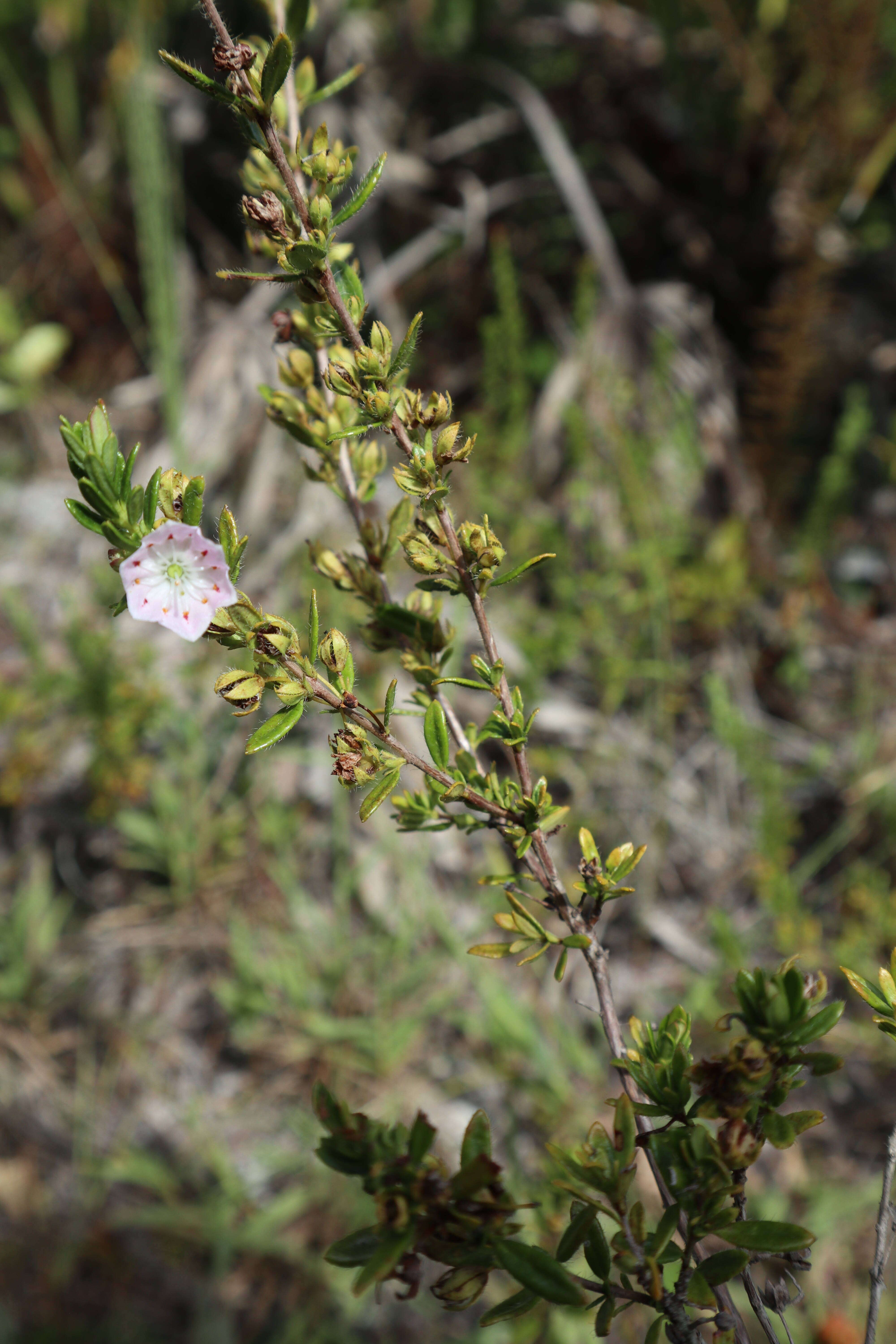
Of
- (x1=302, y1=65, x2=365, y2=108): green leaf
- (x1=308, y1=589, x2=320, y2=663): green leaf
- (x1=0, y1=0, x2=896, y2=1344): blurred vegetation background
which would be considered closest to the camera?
(x1=308, y1=589, x2=320, y2=663): green leaf

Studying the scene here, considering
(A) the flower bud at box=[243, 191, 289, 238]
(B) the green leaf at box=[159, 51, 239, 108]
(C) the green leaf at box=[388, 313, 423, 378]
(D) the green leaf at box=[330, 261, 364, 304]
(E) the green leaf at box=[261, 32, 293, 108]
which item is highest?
(E) the green leaf at box=[261, 32, 293, 108]

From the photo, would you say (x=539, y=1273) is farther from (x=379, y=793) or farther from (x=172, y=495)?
(x=172, y=495)

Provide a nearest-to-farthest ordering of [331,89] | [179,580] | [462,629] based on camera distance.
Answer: [179,580] < [331,89] < [462,629]

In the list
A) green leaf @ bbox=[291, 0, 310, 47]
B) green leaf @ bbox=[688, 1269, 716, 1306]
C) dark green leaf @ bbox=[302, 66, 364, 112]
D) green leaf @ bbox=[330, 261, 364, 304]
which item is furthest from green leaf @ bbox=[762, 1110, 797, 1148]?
green leaf @ bbox=[291, 0, 310, 47]

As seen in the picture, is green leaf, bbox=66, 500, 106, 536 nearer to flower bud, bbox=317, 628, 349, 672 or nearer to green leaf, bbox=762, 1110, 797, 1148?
flower bud, bbox=317, 628, 349, 672

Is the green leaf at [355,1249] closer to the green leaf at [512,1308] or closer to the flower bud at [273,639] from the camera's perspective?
the green leaf at [512,1308]

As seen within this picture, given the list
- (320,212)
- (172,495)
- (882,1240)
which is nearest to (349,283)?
(320,212)

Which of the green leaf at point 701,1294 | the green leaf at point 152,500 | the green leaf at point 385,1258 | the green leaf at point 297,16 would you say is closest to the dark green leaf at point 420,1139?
the green leaf at point 385,1258
